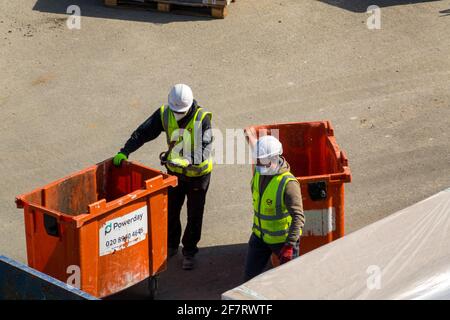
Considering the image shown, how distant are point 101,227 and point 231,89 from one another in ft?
17.2

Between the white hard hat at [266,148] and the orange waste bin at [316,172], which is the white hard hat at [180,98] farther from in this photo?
the white hard hat at [266,148]

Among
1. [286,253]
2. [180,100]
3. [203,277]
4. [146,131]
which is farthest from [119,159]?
[286,253]

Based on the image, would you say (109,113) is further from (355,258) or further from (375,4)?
(355,258)

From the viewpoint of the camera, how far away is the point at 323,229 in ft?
31.9

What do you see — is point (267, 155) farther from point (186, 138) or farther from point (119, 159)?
point (119, 159)

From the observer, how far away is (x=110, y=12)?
631 inches

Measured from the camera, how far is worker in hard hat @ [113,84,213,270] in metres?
9.82

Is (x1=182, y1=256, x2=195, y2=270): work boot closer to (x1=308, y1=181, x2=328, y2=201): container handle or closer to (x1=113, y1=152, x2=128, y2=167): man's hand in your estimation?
(x1=113, y1=152, x2=128, y2=167): man's hand

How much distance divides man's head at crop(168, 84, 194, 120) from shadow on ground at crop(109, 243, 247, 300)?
64.2 inches

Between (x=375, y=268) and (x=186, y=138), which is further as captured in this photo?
(x=186, y=138)

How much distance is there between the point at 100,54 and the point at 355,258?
788cm

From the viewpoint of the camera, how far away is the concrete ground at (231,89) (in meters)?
11.5
